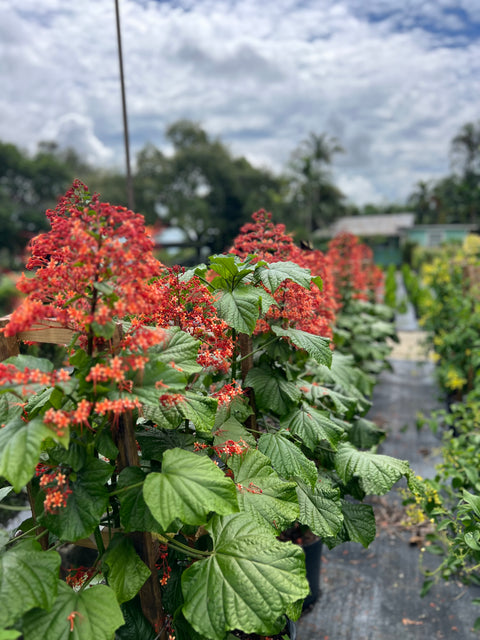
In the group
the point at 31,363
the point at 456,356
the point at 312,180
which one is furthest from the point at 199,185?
the point at 31,363

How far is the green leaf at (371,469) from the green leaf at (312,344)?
428 mm

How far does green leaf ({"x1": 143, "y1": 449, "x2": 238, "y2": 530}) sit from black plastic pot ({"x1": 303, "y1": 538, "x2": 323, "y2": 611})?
1.51 meters

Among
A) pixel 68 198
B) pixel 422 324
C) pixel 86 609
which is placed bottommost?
pixel 422 324

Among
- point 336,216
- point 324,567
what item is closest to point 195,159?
point 336,216

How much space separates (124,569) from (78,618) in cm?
19

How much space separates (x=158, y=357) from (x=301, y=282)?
59 cm

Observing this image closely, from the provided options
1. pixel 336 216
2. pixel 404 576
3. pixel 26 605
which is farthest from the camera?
pixel 336 216

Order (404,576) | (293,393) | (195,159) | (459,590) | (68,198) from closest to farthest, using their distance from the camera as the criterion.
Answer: (68,198), (293,393), (459,590), (404,576), (195,159)

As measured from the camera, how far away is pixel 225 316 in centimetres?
153

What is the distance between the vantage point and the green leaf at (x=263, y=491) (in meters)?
1.41

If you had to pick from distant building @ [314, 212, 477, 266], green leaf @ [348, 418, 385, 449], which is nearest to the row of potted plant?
green leaf @ [348, 418, 385, 449]

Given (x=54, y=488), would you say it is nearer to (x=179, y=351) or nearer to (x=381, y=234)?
(x=179, y=351)

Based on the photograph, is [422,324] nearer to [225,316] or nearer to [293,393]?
[293,393]

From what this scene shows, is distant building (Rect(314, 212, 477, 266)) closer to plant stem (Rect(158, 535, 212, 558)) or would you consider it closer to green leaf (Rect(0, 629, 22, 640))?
plant stem (Rect(158, 535, 212, 558))
